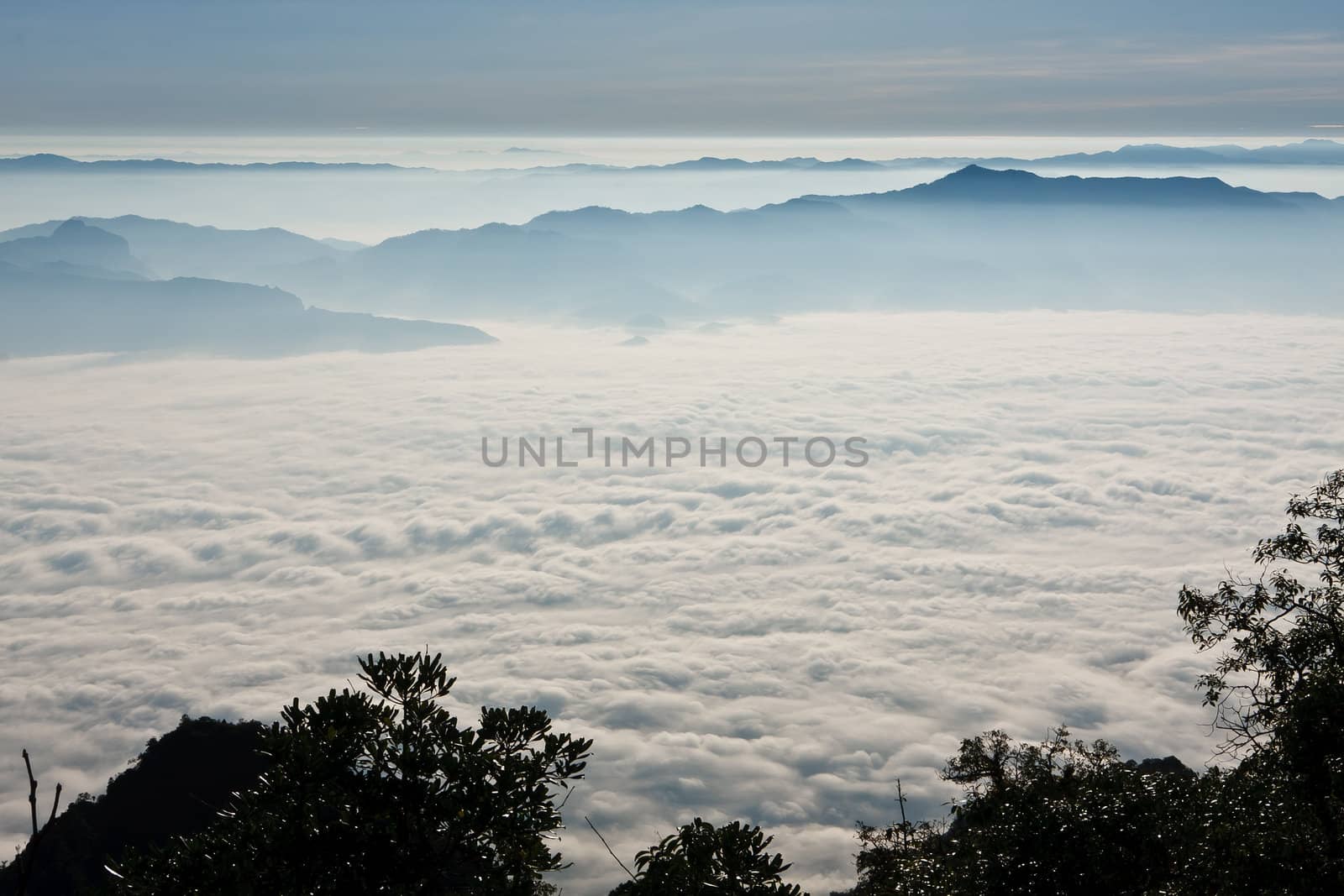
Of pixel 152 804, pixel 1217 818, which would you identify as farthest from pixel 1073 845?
pixel 152 804

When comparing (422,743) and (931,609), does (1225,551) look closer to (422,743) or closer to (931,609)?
(931,609)

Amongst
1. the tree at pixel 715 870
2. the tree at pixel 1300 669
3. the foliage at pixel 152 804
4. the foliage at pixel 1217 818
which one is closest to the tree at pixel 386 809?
the tree at pixel 715 870

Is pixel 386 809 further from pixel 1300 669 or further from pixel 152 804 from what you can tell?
pixel 152 804

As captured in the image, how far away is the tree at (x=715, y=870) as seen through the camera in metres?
9.05

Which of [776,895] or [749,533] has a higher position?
[776,895]

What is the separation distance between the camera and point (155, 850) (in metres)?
9.10

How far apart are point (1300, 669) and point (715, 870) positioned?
486 inches

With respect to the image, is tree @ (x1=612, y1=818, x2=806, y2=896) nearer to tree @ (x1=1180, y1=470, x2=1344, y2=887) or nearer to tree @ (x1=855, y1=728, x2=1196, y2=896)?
tree @ (x1=855, y1=728, x2=1196, y2=896)

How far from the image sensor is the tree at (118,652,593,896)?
29.9ft

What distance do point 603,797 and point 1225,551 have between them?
418 feet

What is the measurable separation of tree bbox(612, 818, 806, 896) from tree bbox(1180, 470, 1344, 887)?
6754 mm

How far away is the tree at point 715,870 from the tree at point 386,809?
1.15 metres

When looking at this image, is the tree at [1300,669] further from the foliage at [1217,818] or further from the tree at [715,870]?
the tree at [715,870]

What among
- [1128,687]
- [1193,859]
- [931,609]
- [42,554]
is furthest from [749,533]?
[1193,859]
